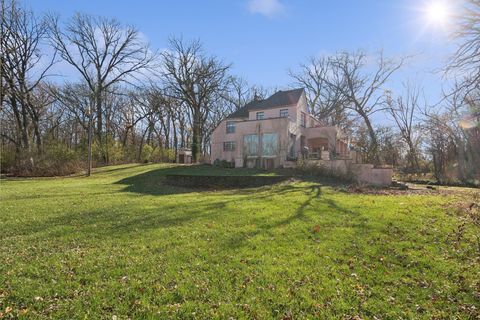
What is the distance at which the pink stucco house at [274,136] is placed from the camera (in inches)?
931

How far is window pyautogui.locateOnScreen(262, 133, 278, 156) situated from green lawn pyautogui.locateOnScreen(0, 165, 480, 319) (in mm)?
14346

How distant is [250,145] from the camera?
25125 mm

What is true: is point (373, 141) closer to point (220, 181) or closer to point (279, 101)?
point (279, 101)

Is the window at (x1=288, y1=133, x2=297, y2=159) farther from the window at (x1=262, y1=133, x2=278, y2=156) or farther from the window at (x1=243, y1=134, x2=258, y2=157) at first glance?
the window at (x1=243, y1=134, x2=258, y2=157)

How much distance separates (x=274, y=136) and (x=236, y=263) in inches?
747

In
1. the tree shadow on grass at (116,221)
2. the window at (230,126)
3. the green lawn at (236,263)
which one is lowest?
the green lawn at (236,263)

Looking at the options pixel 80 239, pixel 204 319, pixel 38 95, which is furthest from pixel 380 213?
pixel 38 95

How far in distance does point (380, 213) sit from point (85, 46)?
36.6 meters

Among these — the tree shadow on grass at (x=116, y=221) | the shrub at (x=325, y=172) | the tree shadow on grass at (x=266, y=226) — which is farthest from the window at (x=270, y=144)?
the tree shadow on grass at (x=116, y=221)

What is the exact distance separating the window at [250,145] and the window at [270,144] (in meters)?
0.75

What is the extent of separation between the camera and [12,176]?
2280 centimetres

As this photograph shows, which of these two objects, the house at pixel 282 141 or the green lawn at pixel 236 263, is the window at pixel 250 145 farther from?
the green lawn at pixel 236 263

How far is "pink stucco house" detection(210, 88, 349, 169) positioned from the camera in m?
23.6

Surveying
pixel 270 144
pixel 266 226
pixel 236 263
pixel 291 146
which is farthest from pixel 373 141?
pixel 236 263
